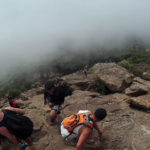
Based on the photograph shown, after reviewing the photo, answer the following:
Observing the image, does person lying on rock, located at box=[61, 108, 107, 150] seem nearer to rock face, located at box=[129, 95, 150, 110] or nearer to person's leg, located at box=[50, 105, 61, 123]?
person's leg, located at box=[50, 105, 61, 123]

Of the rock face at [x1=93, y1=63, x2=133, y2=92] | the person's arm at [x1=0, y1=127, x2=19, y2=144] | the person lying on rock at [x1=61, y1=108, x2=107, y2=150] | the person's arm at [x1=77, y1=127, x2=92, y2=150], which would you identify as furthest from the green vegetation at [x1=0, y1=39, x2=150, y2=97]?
the person's arm at [x1=77, y1=127, x2=92, y2=150]

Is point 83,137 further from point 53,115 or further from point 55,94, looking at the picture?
point 55,94

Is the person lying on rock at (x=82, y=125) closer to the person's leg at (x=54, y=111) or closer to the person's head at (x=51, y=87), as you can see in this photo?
the person's leg at (x=54, y=111)

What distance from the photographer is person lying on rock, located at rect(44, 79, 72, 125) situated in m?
4.92

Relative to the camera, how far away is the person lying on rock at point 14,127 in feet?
12.3

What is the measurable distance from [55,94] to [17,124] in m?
1.51

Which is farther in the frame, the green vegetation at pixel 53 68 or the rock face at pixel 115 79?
the green vegetation at pixel 53 68

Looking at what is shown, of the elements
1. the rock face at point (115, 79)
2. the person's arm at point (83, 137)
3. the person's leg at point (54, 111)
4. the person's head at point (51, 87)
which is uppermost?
the person's head at point (51, 87)

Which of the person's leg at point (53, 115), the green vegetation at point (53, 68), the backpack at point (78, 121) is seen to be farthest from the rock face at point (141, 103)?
the green vegetation at point (53, 68)

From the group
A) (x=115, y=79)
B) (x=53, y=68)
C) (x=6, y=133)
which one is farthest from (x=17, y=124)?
(x=53, y=68)

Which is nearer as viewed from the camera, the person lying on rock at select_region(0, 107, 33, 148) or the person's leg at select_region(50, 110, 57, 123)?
the person lying on rock at select_region(0, 107, 33, 148)

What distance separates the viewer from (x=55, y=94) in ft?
16.5

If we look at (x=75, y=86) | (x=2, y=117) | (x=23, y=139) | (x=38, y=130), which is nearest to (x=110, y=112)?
(x=38, y=130)

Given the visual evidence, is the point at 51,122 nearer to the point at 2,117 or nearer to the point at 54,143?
the point at 54,143
